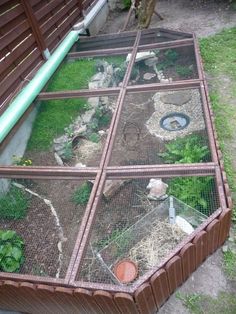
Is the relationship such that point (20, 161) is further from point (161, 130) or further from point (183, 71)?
point (183, 71)

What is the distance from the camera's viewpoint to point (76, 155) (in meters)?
4.31

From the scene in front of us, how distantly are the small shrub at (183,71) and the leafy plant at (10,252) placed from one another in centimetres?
354

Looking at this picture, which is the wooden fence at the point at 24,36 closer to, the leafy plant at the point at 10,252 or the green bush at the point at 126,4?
the leafy plant at the point at 10,252

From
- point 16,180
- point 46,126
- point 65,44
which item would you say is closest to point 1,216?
point 16,180

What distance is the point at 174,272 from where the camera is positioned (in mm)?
2732

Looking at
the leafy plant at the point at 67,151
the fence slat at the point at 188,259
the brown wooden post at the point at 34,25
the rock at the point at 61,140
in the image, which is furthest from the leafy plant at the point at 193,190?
the brown wooden post at the point at 34,25

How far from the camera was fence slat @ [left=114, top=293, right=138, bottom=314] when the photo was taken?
7.82 feet

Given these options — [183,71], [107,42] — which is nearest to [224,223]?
[183,71]

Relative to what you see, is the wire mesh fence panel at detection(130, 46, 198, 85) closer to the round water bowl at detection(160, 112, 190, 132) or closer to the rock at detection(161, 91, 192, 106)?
the rock at detection(161, 91, 192, 106)

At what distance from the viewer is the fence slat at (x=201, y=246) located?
2.71 m

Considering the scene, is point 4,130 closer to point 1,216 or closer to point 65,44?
point 1,216

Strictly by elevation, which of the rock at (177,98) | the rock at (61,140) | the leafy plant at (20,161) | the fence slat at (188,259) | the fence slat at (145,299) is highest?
the rock at (177,98)

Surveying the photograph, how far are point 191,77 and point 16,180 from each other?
10.2 feet

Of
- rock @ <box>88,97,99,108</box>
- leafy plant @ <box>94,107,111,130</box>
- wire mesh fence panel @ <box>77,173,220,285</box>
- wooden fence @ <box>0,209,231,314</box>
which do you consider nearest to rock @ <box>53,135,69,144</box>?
leafy plant @ <box>94,107,111,130</box>
